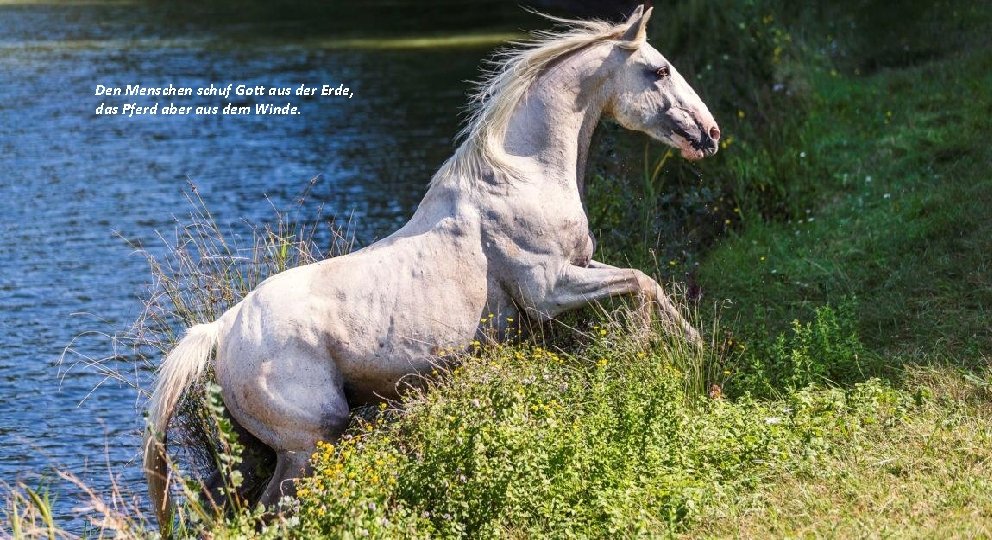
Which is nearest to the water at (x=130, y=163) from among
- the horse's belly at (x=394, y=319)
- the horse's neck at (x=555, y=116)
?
the horse's belly at (x=394, y=319)

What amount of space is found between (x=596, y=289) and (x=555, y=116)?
0.93 m

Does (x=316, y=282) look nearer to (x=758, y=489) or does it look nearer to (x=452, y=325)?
(x=452, y=325)

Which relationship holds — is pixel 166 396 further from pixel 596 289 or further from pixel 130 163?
pixel 130 163

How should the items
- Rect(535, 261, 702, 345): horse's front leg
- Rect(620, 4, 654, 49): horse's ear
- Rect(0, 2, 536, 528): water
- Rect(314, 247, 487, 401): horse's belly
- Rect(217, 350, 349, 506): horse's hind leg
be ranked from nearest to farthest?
Rect(217, 350, 349, 506): horse's hind leg, Rect(314, 247, 487, 401): horse's belly, Rect(535, 261, 702, 345): horse's front leg, Rect(620, 4, 654, 49): horse's ear, Rect(0, 2, 536, 528): water

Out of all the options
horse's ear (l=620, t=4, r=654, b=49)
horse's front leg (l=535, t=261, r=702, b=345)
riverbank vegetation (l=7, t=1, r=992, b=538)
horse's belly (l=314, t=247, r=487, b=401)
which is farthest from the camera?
horse's ear (l=620, t=4, r=654, b=49)

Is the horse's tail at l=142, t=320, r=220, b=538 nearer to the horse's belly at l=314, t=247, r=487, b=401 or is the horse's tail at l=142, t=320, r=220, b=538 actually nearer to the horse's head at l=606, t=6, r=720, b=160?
the horse's belly at l=314, t=247, r=487, b=401

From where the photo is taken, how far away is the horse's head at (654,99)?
6.51 meters

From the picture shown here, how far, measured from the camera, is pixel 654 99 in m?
6.55

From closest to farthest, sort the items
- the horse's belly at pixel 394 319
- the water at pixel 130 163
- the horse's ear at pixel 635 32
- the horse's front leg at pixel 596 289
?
the horse's belly at pixel 394 319 < the horse's front leg at pixel 596 289 < the horse's ear at pixel 635 32 < the water at pixel 130 163

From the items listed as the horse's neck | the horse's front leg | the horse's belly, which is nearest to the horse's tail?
the horse's belly

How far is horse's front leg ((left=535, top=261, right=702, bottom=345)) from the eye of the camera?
249 inches

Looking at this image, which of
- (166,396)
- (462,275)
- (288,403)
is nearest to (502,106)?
(462,275)

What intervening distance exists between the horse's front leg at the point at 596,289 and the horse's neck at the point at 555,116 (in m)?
0.48

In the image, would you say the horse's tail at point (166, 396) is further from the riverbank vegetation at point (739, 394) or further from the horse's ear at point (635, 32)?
the horse's ear at point (635, 32)
